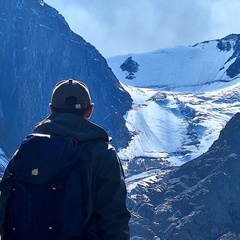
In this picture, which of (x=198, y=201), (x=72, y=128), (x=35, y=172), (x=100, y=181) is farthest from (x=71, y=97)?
(x=198, y=201)


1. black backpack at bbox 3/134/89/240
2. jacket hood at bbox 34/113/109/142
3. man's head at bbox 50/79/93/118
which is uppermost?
man's head at bbox 50/79/93/118

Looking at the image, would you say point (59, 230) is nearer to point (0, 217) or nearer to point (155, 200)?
point (0, 217)

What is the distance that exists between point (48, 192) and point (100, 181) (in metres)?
0.57

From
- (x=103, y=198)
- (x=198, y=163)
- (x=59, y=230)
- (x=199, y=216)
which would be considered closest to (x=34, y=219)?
(x=59, y=230)

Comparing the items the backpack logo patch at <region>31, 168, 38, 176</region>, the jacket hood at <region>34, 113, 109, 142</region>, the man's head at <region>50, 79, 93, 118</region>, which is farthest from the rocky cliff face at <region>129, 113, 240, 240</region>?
the backpack logo patch at <region>31, 168, 38, 176</region>

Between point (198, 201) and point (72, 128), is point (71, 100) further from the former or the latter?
point (198, 201)

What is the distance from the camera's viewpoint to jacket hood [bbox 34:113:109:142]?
7.36m

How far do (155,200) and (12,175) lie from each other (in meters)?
186

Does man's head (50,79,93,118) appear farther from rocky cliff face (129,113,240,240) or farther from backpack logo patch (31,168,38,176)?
rocky cliff face (129,113,240,240)

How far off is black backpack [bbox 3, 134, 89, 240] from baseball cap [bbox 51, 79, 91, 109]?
72 cm

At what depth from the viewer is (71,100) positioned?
25.4 ft

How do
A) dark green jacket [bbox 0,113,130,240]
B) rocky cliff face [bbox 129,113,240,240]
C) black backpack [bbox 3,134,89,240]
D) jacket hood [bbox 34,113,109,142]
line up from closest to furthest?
black backpack [bbox 3,134,89,240] < dark green jacket [bbox 0,113,130,240] < jacket hood [bbox 34,113,109,142] < rocky cliff face [bbox 129,113,240,240]

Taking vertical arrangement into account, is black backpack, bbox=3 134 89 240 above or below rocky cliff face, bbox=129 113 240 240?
below

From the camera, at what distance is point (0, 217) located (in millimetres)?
7242
